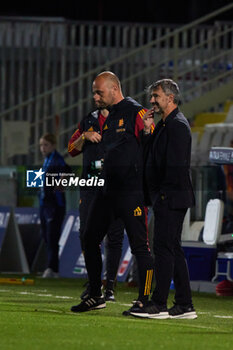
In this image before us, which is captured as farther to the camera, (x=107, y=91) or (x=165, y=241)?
(x=107, y=91)

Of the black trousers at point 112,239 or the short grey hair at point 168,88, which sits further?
the black trousers at point 112,239

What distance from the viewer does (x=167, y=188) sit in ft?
31.6

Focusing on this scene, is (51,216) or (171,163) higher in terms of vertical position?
(171,163)

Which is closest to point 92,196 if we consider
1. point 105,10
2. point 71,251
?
point 71,251

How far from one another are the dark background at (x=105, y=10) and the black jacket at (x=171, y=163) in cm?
2144

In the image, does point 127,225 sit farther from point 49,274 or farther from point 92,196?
point 49,274

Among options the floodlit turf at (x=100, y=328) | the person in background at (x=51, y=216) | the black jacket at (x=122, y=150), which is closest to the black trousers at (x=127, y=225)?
the black jacket at (x=122, y=150)

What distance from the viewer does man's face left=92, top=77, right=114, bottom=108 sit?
33.5 feet

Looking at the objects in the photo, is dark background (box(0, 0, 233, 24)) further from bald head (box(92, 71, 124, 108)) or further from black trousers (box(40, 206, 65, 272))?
bald head (box(92, 71, 124, 108))

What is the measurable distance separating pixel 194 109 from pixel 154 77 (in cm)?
103

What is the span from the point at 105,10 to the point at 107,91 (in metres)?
21.8

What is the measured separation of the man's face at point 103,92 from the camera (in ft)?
33.5

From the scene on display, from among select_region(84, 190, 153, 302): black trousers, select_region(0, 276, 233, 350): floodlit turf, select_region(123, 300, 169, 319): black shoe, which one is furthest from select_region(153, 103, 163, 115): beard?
select_region(0, 276, 233, 350): floodlit turf

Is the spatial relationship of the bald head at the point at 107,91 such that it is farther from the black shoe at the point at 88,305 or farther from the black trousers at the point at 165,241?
the black shoe at the point at 88,305
